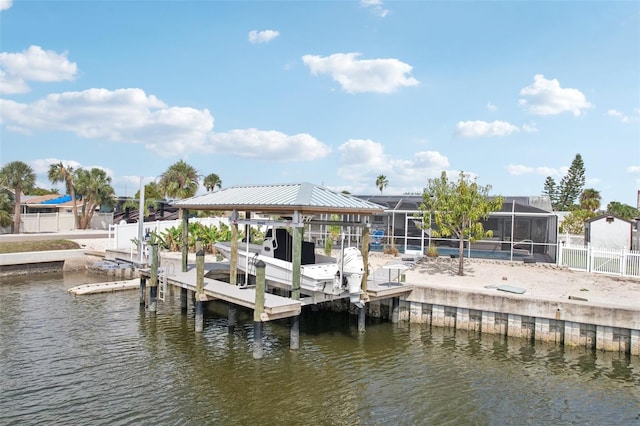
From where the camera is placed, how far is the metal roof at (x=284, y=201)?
1209cm

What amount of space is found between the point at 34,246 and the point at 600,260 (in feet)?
94.7

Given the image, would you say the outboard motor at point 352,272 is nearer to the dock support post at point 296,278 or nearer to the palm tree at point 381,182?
the dock support post at point 296,278

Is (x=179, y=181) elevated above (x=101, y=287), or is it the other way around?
(x=179, y=181)

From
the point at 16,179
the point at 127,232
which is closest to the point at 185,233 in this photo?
the point at 127,232

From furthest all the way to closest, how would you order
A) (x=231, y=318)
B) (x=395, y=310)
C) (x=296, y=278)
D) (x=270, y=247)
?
(x=395, y=310), (x=270, y=247), (x=231, y=318), (x=296, y=278)

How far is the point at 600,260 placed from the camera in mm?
18406

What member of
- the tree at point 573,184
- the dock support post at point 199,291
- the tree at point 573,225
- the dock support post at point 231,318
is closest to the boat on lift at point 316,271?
the dock support post at point 231,318

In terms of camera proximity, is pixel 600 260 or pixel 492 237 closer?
pixel 600 260

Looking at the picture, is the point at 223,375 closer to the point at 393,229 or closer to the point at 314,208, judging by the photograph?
the point at 314,208

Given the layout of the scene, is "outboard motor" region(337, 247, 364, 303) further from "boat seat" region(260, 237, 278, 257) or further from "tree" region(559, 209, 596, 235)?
"tree" region(559, 209, 596, 235)

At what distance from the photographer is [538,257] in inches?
862

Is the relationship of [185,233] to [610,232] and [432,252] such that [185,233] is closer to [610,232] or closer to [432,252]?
[432,252]

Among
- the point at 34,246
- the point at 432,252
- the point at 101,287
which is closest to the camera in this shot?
the point at 101,287

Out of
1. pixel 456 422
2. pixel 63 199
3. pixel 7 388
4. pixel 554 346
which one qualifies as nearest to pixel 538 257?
pixel 554 346
